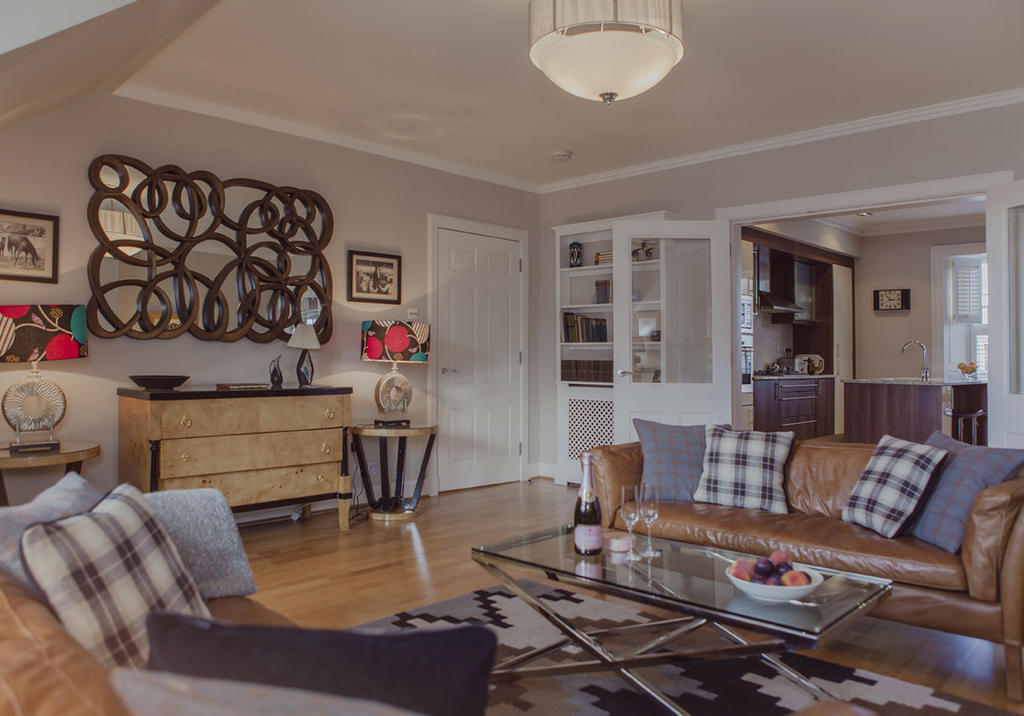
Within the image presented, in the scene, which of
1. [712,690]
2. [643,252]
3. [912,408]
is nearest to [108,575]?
[712,690]

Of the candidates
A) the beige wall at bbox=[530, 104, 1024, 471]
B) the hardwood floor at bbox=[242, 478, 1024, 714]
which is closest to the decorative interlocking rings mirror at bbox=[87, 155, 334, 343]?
the hardwood floor at bbox=[242, 478, 1024, 714]

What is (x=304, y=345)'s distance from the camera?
4.75 m

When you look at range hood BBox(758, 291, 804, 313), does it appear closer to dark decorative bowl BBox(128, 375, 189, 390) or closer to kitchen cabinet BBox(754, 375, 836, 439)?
kitchen cabinet BBox(754, 375, 836, 439)

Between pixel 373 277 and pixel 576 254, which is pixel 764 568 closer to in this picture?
pixel 373 277

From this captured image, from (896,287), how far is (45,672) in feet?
33.1

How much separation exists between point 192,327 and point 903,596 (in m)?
3.93

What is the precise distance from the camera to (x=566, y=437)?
6449mm

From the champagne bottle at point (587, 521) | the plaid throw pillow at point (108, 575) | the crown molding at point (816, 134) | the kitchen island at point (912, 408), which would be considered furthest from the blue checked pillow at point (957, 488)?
the kitchen island at point (912, 408)

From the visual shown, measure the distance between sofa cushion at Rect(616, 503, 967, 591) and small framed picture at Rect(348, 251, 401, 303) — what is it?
9.02ft

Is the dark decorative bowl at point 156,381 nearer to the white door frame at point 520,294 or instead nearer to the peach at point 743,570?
the white door frame at point 520,294

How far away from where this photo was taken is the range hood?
8461mm

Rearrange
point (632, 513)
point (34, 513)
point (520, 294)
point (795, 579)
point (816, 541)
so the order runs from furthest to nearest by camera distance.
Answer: point (520, 294)
point (816, 541)
point (632, 513)
point (795, 579)
point (34, 513)

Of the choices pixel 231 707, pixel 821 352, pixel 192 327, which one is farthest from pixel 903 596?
pixel 821 352

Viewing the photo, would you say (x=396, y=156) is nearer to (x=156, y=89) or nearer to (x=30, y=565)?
(x=156, y=89)
